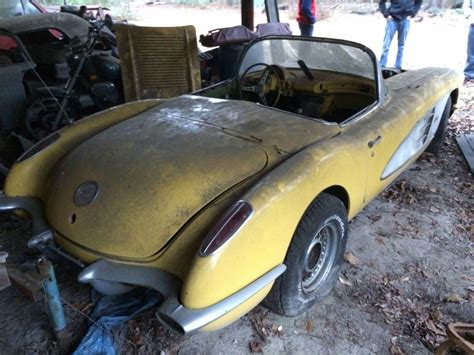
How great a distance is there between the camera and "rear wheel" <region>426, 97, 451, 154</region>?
409 centimetres

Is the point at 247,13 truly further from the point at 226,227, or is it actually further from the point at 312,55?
the point at 226,227

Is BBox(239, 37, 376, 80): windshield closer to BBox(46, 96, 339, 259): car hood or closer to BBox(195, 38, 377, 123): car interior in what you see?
BBox(195, 38, 377, 123): car interior

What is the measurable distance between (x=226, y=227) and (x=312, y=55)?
2.12 m

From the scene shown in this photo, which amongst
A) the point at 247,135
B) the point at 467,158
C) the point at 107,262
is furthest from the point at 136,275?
the point at 467,158

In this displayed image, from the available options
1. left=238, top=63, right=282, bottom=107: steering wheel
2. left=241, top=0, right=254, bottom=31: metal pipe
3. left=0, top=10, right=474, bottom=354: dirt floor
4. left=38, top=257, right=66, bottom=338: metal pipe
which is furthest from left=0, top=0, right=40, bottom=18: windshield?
left=38, top=257, right=66, bottom=338: metal pipe

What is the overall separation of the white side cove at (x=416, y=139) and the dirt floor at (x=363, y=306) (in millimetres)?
498

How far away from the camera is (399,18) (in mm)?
7141

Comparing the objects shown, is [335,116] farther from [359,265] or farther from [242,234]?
[242,234]

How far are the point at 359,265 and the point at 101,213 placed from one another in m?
1.73

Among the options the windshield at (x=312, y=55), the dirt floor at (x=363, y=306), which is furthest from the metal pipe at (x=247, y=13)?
the dirt floor at (x=363, y=306)

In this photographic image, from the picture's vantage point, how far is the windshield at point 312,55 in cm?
318

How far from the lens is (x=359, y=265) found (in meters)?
2.86

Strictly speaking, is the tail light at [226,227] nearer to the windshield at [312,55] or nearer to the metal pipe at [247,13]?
the windshield at [312,55]

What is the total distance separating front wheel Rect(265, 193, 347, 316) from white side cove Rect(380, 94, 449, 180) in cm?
68
